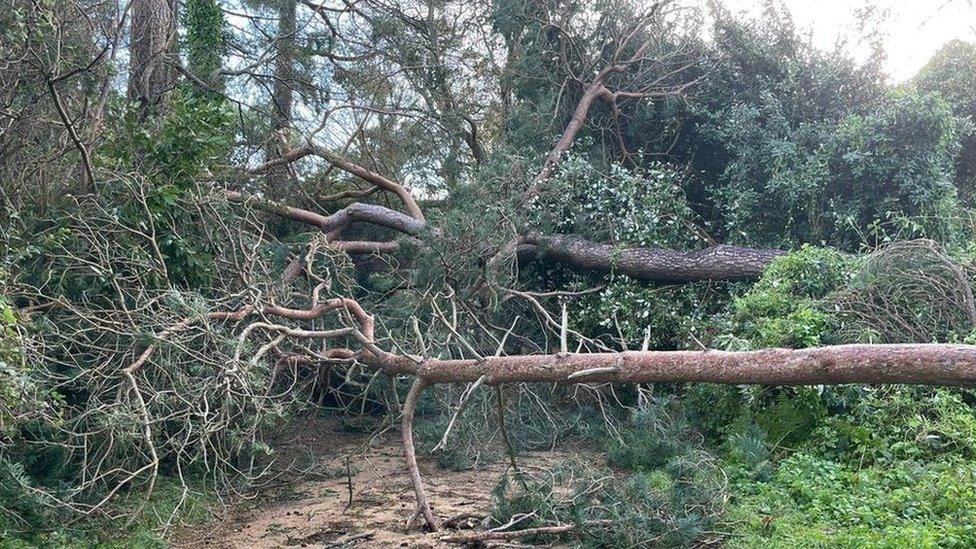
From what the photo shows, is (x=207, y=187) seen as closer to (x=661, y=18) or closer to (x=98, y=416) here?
(x=98, y=416)

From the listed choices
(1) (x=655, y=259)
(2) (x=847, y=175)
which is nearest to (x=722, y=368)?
(1) (x=655, y=259)

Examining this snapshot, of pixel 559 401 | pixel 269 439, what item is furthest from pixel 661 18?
pixel 269 439

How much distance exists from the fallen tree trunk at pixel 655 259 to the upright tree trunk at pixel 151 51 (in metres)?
4.25

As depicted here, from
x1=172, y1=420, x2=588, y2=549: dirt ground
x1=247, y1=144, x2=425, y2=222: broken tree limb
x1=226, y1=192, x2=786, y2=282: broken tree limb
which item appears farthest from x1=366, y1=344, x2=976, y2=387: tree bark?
x1=247, y1=144, x2=425, y2=222: broken tree limb

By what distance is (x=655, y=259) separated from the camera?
870 cm

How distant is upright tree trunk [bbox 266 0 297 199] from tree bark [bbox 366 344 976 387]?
4332 mm

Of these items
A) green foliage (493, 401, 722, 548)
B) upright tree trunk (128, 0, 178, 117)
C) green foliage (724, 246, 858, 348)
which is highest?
upright tree trunk (128, 0, 178, 117)

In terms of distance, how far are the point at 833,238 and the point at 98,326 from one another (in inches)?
299

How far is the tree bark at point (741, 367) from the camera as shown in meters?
4.11

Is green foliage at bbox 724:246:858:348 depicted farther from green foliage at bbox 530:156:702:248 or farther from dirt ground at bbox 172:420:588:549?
dirt ground at bbox 172:420:588:549

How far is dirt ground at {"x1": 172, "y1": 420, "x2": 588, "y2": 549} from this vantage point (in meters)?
5.33

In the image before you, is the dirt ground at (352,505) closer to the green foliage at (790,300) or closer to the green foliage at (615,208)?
the green foliage at (790,300)

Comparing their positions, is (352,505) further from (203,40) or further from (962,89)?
(962,89)

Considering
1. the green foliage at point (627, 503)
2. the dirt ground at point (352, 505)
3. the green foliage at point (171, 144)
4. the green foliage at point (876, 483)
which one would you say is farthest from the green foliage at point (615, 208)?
the green foliage at point (171, 144)
